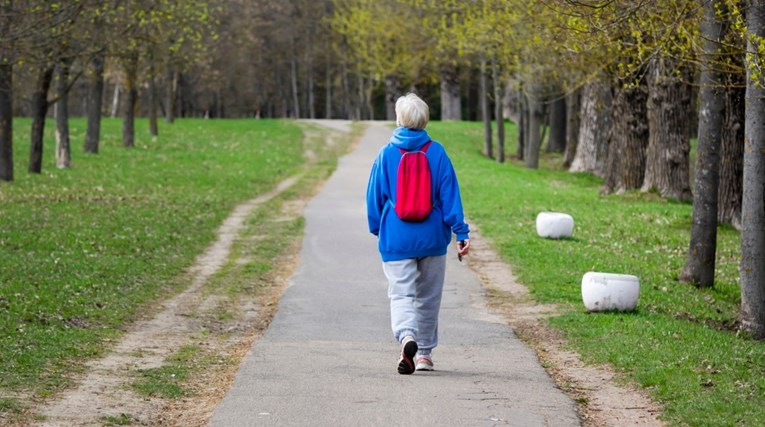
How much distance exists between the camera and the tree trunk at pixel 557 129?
48.6m

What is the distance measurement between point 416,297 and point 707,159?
5.69 meters

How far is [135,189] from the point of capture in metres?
27.5

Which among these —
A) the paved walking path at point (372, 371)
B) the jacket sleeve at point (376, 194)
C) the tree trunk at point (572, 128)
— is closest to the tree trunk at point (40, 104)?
the paved walking path at point (372, 371)

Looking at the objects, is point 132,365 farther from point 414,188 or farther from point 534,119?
point 534,119

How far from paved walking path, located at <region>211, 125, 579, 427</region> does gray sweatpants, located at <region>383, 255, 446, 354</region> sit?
31 centimetres

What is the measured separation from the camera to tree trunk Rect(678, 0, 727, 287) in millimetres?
12062

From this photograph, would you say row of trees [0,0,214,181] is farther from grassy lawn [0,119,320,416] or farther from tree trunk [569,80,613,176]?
tree trunk [569,80,613,176]

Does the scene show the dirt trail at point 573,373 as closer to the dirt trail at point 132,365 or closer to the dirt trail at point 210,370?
the dirt trail at point 210,370

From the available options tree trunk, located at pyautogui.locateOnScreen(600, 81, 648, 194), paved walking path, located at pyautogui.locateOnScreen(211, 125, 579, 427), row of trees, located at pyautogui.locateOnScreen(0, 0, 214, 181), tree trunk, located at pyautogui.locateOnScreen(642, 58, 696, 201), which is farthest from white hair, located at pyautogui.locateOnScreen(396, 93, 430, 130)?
tree trunk, located at pyautogui.locateOnScreen(600, 81, 648, 194)

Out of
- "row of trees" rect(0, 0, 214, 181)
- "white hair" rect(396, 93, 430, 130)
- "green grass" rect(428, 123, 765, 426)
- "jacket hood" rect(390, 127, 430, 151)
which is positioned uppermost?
"row of trees" rect(0, 0, 214, 181)

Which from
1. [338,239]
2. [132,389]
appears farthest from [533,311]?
[338,239]

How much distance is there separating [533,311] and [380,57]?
31700mm

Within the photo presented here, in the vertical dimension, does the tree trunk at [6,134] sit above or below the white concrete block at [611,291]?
above

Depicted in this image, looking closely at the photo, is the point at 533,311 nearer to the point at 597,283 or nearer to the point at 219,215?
the point at 597,283
